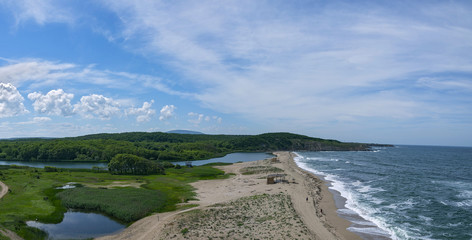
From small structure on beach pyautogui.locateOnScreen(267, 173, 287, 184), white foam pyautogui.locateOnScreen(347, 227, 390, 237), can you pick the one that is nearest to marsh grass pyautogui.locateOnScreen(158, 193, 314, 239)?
white foam pyautogui.locateOnScreen(347, 227, 390, 237)

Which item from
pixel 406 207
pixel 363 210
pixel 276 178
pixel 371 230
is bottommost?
pixel 371 230

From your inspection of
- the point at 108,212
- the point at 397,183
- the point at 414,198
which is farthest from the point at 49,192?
the point at 397,183

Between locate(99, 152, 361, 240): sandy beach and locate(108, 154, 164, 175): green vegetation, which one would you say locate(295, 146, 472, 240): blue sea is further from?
locate(108, 154, 164, 175): green vegetation

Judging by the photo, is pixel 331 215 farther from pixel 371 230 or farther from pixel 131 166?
pixel 131 166

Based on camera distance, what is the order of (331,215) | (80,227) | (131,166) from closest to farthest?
1. (80,227)
2. (331,215)
3. (131,166)

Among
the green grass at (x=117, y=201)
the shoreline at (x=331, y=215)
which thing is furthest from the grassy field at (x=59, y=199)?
the shoreline at (x=331, y=215)

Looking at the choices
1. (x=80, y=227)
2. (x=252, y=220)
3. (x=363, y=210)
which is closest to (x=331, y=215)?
(x=363, y=210)
